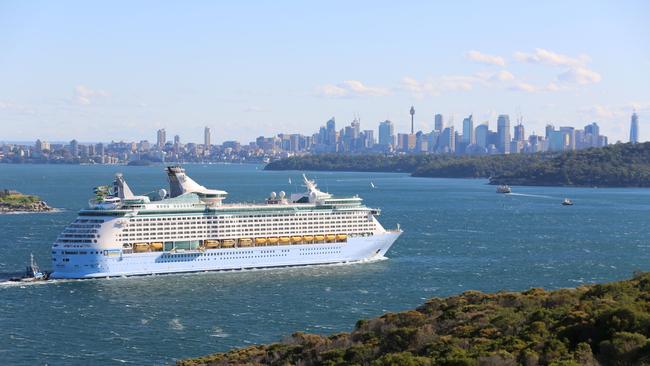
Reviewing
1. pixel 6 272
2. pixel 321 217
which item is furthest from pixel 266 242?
pixel 6 272

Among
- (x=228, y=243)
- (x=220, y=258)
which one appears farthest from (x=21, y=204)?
(x=220, y=258)

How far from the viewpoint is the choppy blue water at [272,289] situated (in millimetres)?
26188

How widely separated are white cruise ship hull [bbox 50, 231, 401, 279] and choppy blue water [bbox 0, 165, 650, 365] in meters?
0.61

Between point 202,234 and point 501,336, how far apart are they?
2070 cm

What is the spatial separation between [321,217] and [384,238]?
112 inches

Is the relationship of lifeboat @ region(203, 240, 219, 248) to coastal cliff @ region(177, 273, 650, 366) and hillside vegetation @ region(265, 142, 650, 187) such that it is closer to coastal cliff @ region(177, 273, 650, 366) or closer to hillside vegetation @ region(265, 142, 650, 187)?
coastal cliff @ region(177, 273, 650, 366)

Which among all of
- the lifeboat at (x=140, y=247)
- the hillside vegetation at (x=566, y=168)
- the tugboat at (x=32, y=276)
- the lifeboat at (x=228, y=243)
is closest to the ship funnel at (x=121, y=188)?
the lifeboat at (x=140, y=247)

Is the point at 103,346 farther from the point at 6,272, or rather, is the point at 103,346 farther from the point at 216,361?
the point at 6,272

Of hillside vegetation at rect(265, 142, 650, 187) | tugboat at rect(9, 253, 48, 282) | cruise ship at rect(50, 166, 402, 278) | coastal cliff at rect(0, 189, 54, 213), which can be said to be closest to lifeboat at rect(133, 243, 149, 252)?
cruise ship at rect(50, 166, 402, 278)

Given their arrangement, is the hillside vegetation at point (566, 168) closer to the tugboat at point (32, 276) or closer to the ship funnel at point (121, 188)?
the ship funnel at point (121, 188)

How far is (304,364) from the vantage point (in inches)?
765

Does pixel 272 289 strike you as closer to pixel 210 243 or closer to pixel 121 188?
pixel 210 243

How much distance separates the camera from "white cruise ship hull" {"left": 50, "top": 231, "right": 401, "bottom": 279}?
35281mm

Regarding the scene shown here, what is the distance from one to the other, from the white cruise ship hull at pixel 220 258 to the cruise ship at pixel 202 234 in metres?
0.03
